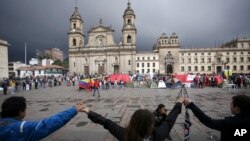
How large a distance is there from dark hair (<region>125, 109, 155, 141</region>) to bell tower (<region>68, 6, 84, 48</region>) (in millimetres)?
63122

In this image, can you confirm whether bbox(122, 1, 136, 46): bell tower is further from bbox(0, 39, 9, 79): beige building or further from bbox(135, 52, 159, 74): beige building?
bbox(0, 39, 9, 79): beige building

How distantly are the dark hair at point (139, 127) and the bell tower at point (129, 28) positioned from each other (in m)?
58.0

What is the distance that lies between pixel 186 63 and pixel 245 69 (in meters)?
22.9

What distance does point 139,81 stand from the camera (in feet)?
Result: 95.5

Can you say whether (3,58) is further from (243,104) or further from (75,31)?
(243,104)

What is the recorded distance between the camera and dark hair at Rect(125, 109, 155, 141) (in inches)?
74.4

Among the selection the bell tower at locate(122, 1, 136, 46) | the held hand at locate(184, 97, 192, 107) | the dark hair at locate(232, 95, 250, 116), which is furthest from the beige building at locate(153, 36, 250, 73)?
the dark hair at locate(232, 95, 250, 116)

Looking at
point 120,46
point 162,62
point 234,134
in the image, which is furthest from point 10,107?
→ point 162,62

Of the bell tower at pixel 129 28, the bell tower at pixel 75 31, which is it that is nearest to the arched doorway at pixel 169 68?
the bell tower at pixel 129 28

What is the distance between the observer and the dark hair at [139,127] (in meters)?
1.89

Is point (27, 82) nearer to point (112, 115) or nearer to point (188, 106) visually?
point (112, 115)

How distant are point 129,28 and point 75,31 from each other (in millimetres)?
17065

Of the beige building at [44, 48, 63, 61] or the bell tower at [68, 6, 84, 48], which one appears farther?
the beige building at [44, 48, 63, 61]

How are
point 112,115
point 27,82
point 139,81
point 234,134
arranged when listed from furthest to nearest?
point 139,81
point 27,82
point 112,115
point 234,134
